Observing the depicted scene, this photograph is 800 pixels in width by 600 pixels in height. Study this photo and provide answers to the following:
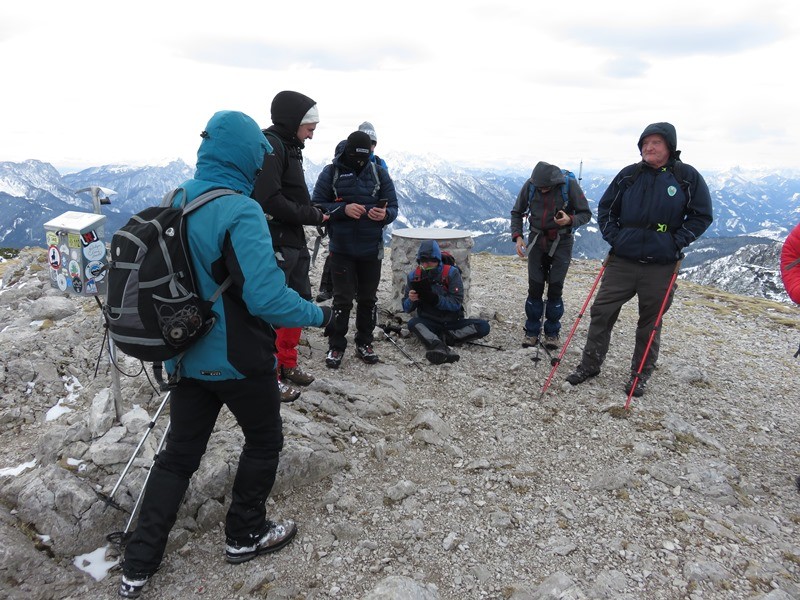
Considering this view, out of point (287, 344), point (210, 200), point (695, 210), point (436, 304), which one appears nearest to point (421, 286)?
point (436, 304)

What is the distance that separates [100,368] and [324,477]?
179 inches

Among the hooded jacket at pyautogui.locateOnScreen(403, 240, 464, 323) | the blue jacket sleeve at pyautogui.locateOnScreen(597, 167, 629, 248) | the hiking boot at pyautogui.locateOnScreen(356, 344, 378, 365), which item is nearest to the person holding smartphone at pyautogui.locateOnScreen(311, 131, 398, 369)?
the hiking boot at pyautogui.locateOnScreen(356, 344, 378, 365)

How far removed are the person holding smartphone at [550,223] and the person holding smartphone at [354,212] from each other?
109 inches

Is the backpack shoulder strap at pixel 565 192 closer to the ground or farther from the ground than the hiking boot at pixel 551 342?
farther from the ground

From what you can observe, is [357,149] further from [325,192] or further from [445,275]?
[445,275]

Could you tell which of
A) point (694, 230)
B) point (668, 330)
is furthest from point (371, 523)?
point (668, 330)

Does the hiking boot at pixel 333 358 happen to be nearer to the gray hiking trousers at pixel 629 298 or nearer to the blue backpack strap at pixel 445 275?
the blue backpack strap at pixel 445 275

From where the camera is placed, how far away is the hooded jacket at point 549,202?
28.7 ft

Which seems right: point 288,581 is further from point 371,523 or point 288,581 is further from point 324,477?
point 324,477

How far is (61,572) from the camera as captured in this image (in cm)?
409

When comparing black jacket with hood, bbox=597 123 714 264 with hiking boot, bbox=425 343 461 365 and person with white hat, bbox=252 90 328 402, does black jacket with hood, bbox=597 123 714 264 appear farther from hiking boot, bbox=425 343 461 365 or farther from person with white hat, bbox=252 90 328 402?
person with white hat, bbox=252 90 328 402

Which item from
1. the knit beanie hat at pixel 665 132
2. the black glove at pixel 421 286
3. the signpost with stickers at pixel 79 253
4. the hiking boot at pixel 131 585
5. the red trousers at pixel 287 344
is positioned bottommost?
the hiking boot at pixel 131 585

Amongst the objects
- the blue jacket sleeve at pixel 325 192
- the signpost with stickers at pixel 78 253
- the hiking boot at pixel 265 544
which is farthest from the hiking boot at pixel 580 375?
the signpost with stickers at pixel 78 253

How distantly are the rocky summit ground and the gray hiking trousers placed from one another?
2.09 feet
